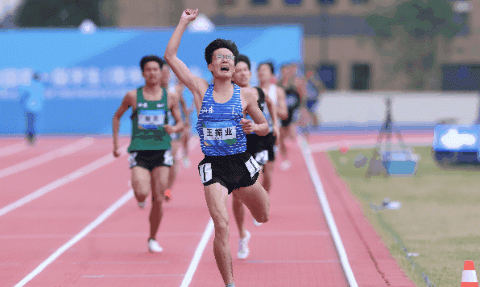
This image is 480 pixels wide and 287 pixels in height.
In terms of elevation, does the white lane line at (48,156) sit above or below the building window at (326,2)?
below

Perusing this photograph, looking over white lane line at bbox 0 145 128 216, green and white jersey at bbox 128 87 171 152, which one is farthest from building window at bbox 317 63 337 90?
green and white jersey at bbox 128 87 171 152

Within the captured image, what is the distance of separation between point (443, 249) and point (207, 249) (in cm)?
268

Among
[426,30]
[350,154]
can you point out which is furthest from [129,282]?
[426,30]

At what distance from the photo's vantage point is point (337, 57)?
150ft

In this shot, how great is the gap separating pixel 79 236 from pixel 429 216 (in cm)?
496

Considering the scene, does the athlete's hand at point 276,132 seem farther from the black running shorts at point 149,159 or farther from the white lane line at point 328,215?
the white lane line at point 328,215

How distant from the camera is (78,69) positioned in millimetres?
28406

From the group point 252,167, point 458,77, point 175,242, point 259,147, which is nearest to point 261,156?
point 259,147

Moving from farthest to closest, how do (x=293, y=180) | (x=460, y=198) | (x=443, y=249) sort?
1. (x=293, y=180)
2. (x=460, y=198)
3. (x=443, y=249)

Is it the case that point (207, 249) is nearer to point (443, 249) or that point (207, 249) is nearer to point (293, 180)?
point (443, 249)

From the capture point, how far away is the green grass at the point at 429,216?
26.2 ft

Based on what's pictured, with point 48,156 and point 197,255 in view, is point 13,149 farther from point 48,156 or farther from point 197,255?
point 197,255

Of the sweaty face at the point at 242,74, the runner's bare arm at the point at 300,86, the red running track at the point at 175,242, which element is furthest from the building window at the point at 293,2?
the sweaty face at the point at 242,74

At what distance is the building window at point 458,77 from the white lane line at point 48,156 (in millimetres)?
25977
